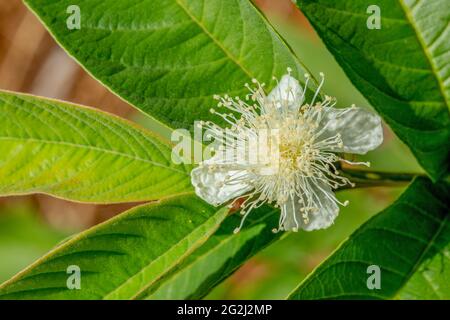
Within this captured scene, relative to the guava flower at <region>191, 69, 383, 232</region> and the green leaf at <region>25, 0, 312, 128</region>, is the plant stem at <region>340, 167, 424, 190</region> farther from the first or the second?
the green leaf at <region>25, 0, 312, 128</region>

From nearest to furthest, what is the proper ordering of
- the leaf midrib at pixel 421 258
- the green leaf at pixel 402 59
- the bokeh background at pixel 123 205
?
the green leaf at pixel 402 59 < the leaf midrib at pixel 421 258 < the bokeh background at pixel 123 205

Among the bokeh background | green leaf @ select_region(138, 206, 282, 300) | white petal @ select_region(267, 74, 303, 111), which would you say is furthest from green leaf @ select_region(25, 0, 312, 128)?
the bokeh background

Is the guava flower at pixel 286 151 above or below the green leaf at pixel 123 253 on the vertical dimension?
above

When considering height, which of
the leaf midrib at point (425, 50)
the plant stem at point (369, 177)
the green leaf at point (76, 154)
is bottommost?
the plant stem at point (369, 177)

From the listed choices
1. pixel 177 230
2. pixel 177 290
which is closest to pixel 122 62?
pixel 177 230

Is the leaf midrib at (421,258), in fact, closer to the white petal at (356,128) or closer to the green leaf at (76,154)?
the white petal at (356,128)

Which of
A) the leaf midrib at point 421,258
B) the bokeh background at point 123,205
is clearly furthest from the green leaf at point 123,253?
the bokeh background at point 123,205

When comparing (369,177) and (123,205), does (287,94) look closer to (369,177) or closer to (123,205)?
(369,177)

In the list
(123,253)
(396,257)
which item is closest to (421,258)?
(396,257)
